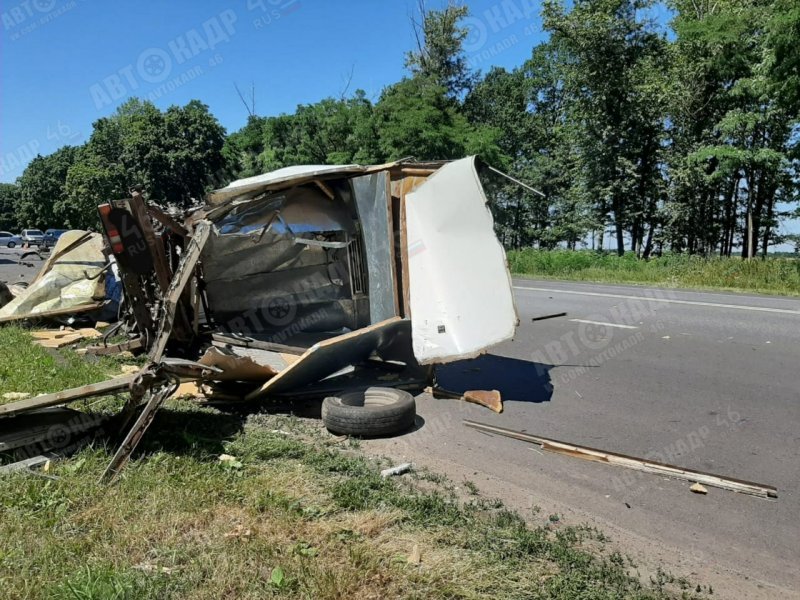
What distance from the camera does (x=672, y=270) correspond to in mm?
18078

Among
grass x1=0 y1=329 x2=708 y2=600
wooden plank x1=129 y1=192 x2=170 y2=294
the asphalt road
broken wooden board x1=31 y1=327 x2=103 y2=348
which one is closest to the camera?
grass x1=0 y1=329 x2=708 y2=600

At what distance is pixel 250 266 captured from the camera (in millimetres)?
8219

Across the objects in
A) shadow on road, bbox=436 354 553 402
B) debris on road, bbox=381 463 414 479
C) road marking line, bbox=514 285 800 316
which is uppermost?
debris on road, bbox=381 463 414 479

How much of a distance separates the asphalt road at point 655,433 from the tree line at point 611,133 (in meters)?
9.98

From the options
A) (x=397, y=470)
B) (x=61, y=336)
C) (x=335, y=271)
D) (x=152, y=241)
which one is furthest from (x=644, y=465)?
(x=61, y=336)

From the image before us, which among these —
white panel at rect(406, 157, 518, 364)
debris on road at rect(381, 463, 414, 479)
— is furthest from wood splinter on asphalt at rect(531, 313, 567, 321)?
debris on road at rect(381, 463, 414, 479)

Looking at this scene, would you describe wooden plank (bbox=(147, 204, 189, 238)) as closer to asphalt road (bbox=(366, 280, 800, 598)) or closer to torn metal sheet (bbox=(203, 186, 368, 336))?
torn metal sheet (bbox=(203, 186, 368, 336))

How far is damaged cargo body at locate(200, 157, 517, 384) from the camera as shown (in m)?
5.43

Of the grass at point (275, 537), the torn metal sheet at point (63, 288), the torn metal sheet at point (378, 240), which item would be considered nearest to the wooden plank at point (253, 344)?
the torn metal sheet at point (378, 240)

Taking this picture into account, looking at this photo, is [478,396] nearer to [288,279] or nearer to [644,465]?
[644,465]

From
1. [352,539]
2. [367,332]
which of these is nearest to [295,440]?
[367,332]

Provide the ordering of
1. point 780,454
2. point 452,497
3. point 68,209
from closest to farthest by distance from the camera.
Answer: point 452,497 < point 780,454 < point 68,209

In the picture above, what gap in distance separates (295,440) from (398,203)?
272 cm

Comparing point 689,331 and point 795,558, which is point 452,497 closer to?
point 795,558
